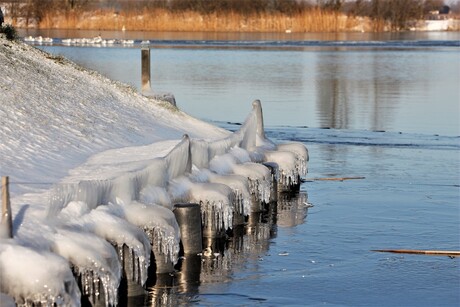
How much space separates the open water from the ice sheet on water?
86.2 inches

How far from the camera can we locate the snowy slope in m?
12.6

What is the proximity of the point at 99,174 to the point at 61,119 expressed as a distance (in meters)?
3.96

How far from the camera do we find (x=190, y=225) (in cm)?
1201

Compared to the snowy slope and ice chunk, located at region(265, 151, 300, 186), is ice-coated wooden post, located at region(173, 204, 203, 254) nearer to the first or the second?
the snowy slope

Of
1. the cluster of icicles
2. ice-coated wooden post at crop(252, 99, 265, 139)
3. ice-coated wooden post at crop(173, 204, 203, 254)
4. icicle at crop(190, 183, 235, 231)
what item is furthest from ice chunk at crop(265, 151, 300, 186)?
ice-coated wooden post at crop(173, 204, 203, 254)

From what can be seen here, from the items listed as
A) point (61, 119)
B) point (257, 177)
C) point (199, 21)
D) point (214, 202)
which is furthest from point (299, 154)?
point (199, 21)

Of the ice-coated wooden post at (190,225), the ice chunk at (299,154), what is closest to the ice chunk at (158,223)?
the ice-coated wooden post at (190,225)

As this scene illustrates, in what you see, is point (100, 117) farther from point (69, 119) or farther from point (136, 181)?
point (136, 181)

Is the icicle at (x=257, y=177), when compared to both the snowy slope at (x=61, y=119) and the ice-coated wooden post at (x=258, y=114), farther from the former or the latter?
the ice-coated wooden post at (x=258, y=114)

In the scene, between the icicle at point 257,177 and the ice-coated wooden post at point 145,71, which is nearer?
the icicle at point 257,177

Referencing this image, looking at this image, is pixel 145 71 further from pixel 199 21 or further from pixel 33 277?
pixel 199 21

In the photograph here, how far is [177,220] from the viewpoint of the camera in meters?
11.9

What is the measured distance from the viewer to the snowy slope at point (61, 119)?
1261 cm

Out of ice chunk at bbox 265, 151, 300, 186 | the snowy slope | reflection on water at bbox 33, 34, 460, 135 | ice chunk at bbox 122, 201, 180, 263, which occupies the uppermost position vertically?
the snowy slope
